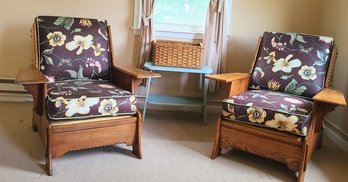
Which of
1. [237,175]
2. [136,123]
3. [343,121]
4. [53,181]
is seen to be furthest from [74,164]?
[343,121]

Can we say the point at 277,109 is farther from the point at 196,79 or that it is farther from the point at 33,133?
the point at 33,133

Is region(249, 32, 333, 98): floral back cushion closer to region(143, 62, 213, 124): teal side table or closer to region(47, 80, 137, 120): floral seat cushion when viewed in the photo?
region(143, 62, 213, 124): teal side table

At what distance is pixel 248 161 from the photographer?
2252mm

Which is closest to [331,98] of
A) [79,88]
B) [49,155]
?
[79,88]

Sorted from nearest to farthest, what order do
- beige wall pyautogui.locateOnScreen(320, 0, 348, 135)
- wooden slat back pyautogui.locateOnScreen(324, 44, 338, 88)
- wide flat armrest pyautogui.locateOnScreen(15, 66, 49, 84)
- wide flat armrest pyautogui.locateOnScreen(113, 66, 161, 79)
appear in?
1. wide flat armrest pyautogui.locateOnScreen(15, 66, 49, 84)
2. wide flat armrest pyautogui.locateOnScreen(113, 66, 161, 79)
3. wooden slat back pyautogui.locateOnScreen(324, 44, 338, 88)
4. beige wall pyautogui.locateOnScreen(320, 0, 348, 135)

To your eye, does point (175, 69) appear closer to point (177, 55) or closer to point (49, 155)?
point (177, 55)

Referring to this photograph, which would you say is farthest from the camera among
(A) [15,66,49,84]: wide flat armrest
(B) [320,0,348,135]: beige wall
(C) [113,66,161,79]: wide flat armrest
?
(B) [320,0,348,135]: beige wall

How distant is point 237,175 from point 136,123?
0.73 m

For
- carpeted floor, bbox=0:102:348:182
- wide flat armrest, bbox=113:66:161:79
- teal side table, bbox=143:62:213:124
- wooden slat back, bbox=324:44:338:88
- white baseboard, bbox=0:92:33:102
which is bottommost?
carpeted floor, bbox=0:102:348:182

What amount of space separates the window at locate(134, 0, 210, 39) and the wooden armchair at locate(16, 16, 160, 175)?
75 cm

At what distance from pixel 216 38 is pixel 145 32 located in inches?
26.6

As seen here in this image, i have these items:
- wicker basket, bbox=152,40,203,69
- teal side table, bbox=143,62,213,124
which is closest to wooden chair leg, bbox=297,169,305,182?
teal side table, bbox=143,62,213,124

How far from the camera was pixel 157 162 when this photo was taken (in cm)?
214

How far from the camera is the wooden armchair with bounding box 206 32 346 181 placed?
6.46ft
